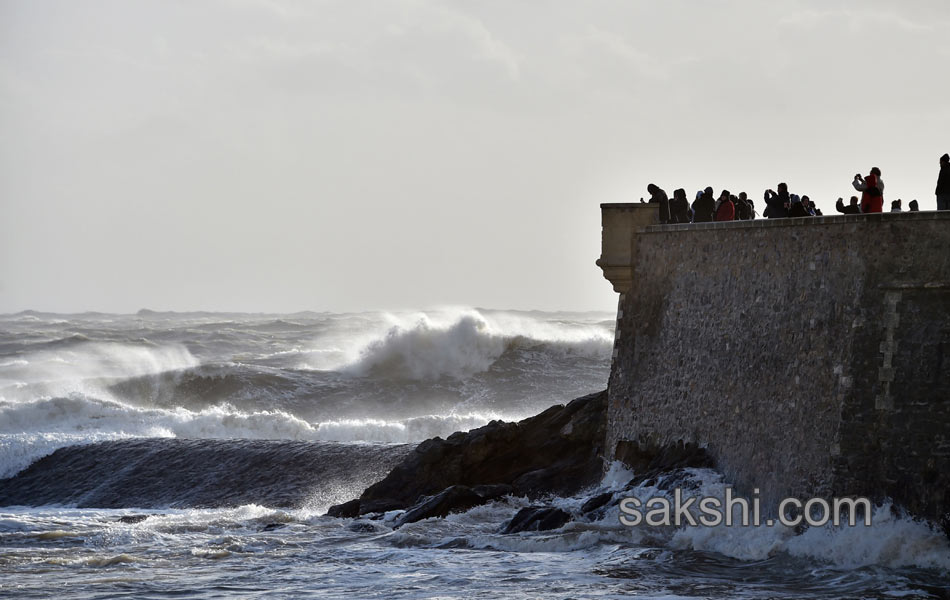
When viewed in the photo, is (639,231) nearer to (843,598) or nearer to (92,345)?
(843,598)

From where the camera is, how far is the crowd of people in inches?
675

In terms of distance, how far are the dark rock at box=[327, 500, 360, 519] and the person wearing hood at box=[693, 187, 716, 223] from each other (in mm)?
6359

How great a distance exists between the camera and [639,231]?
66.6ft

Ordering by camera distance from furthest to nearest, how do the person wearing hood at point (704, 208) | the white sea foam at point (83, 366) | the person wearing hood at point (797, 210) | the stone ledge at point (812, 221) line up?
1. the white sea foam at point (83, 366)
2. the person wearing hood at point (704, 208)
3. the person wearing hood at point (797, 210)
4. the stone ledge at point (812, 221)

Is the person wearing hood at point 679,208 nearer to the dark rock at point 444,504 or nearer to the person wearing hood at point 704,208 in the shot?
the person wearing hood at point 704,208

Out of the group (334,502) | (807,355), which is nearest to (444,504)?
(334,502)

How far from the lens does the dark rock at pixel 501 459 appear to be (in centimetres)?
2052

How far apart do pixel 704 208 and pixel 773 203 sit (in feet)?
4.51

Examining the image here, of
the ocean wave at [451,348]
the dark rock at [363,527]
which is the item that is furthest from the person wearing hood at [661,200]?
the ocean wave at [451,348]

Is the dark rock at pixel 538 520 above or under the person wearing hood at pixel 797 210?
under

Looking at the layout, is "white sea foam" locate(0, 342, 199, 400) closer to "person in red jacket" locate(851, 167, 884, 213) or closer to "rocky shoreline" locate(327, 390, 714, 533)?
"rocky shoreline" locate(327, 390, 714, 533)

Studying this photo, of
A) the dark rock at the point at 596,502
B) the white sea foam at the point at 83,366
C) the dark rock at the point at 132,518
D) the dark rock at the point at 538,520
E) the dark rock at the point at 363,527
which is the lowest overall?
the dark rock at the point at 132,518

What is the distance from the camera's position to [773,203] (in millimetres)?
18938

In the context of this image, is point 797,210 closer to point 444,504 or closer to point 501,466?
point 501,466
